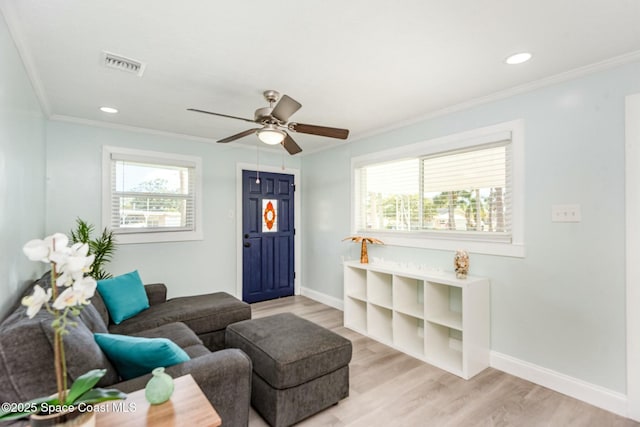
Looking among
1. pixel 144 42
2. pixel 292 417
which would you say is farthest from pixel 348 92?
pixel 292 417

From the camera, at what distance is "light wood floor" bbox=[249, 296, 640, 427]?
2049 millimetres

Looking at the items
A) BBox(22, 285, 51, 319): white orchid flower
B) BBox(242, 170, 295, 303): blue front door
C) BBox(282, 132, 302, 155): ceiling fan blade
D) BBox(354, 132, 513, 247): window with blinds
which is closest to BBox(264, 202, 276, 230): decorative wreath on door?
BBox(242, 170, 295, 303): blue front door

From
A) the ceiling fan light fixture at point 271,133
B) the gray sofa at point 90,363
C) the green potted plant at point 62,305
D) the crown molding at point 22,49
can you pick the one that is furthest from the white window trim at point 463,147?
the crown molding at point 22,49

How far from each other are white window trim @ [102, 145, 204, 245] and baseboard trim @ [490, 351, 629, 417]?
380 centimetres

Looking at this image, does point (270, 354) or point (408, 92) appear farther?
point (408, 92)

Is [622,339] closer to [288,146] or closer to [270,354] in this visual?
[270,354]

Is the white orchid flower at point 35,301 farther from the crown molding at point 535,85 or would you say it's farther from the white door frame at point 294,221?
the white door frame at point 294,221

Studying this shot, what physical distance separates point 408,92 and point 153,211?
3369 mm

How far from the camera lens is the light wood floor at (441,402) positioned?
2049mm

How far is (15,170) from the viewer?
1.95 metres

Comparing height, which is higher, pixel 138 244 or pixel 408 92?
pixel 408 92

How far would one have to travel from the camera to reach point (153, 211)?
397 cm

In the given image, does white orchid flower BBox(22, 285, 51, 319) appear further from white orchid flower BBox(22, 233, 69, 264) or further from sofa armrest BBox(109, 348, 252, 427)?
sofa armrest BBox(109, 348, 252, 427)

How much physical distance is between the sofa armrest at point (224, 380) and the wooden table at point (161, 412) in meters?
0.23
